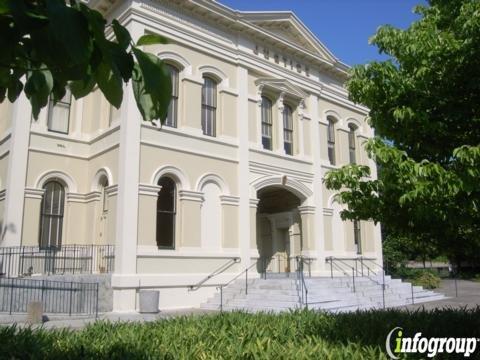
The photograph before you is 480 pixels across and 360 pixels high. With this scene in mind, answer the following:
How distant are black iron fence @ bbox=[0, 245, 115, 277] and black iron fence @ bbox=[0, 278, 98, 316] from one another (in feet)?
3.85

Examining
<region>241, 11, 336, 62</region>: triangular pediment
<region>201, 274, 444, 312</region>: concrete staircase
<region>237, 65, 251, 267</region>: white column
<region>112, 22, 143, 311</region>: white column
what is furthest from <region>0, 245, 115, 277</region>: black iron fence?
<region>241, 11, 336, 62</region>: triangular pediment

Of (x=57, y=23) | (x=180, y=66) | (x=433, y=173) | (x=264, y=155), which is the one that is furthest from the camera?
(x=264, y=155)

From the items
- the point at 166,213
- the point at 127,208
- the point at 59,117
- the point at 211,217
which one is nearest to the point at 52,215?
the point at 127,208

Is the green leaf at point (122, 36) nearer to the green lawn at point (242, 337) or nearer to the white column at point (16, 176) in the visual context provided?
the green lawn at point (242, 337)

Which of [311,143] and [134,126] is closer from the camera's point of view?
[134,126]

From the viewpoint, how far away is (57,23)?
1221 millimetres

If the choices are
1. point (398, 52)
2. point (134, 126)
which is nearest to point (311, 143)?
point (134, 126)

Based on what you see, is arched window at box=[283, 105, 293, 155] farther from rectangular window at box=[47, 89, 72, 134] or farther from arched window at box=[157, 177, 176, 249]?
rectangular window at box=[47, 89, 72, 134]

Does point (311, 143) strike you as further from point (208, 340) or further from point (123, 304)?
point (208, 340)

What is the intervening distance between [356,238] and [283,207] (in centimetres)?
459

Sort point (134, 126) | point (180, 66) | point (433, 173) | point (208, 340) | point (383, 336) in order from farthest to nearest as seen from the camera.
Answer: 1. point (180, 66)
2. point (134, 126)
3. point (383, 336)
4. point (208, 340)
5. point (433, 173)

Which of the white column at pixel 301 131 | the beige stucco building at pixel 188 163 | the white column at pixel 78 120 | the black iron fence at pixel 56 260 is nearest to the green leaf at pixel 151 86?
the beige stucco building at pixel 188 163

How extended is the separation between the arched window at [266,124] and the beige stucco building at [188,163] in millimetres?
58

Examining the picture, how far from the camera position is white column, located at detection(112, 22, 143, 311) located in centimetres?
1580
